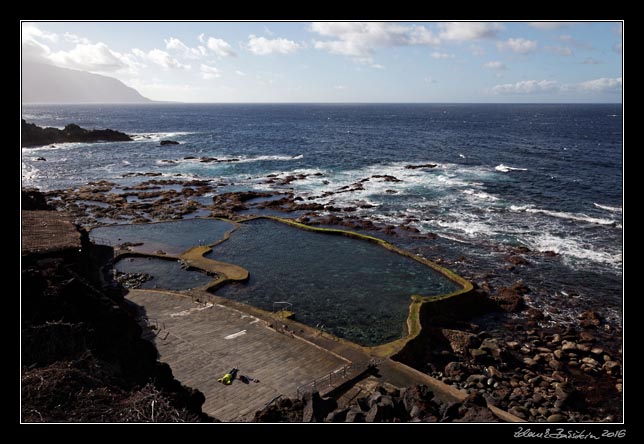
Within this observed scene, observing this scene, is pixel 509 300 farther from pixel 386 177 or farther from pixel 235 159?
pixel 235 159

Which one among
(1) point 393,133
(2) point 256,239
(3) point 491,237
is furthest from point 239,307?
(1) point 393,133

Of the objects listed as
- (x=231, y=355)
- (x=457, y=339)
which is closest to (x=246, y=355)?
(x=231, y=355)

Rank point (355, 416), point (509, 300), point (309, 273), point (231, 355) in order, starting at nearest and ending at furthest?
point (355, 416) → point (231, 355) → point (509, 300) → point (309, 273)

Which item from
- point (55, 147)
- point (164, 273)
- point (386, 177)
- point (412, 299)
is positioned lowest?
point (412, 299)

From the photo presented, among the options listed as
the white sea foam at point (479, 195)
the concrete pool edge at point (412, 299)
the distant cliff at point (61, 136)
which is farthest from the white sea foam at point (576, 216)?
the distant cliff at point (61, 136)

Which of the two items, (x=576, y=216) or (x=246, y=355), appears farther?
(x=576, y=216)

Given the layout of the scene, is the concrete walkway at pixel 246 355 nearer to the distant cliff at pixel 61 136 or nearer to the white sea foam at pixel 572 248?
the white sea foam at pixel 572 248

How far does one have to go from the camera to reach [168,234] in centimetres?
4991

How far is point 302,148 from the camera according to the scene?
12481 cm

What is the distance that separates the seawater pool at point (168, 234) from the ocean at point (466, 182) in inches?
761

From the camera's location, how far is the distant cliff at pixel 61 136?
420ft

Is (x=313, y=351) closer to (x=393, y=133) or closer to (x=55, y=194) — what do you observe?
(x=55, y=194)

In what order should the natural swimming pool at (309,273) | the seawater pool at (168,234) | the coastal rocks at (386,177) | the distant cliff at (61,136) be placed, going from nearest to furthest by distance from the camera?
the natural swimming pool at (309,273), the seawater pool at (168,234), the coastal rocks at (386,177), the distant cliff at (61,136)

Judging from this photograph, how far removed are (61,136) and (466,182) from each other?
12583 cm
